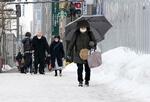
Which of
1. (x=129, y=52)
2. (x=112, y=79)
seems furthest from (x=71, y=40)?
(x=129, y=52)

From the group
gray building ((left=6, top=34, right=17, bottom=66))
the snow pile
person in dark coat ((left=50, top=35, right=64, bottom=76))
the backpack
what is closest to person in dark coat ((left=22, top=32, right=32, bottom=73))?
the backpack

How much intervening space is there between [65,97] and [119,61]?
7.47 m

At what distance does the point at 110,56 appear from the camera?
2286 centimetres

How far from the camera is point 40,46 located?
23531mm

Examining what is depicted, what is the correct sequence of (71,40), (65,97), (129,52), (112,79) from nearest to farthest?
1. (65,97)
2. (71,40)
3. (112,79)
4. (129,52)

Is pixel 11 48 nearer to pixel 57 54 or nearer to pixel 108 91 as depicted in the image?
pixel 57 54

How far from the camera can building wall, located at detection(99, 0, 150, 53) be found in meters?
18.5

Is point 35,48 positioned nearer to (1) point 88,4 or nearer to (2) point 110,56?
(2) point 110,56

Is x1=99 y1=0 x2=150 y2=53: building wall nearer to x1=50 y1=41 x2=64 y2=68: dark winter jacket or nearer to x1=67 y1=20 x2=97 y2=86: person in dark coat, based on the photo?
x1=50 y1=41 x2=64 y2=68: dark winter jacket

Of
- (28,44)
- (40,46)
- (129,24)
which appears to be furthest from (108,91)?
(28,44)

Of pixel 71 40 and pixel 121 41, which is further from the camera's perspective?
pixel 121 41

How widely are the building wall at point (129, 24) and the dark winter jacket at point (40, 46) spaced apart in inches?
124

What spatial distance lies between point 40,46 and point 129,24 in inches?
151

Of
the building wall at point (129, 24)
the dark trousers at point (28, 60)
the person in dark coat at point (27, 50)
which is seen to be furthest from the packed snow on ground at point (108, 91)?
the dark trousers at point (28, 60)
